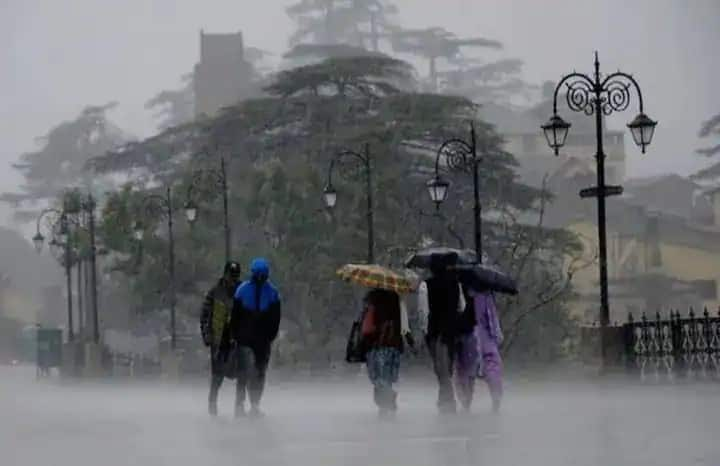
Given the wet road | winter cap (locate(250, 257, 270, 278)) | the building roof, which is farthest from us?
the building roof

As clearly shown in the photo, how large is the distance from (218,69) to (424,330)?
62.1 m

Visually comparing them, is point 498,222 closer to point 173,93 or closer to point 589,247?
point 589,247

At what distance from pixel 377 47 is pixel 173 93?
11.4 m

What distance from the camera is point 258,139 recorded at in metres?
46.0

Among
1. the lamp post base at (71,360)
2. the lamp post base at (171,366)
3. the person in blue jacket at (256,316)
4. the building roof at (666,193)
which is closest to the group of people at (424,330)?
the person in blue jacket at (256,316)

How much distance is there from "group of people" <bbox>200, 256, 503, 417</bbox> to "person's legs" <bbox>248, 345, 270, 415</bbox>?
12 millimetres

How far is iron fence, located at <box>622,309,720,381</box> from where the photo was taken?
18.9 metres

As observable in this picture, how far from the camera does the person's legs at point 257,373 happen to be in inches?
546

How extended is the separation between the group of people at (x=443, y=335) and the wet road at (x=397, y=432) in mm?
329

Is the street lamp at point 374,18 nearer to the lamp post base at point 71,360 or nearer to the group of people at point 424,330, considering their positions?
the lamp post base at point 71,360

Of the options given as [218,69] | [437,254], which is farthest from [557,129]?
[218,69]

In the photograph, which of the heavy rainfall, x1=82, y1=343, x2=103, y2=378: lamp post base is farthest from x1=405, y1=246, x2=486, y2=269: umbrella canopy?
x1=82, y1=343, x2=103, y2=378: lamp post base

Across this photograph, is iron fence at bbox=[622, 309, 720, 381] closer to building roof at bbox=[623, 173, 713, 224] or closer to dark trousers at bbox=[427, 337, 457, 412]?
dark trousers at bbox=[427, 337, 457, 412]

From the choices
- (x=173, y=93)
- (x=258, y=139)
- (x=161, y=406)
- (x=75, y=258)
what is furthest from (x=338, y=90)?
(x=173, y=93)
